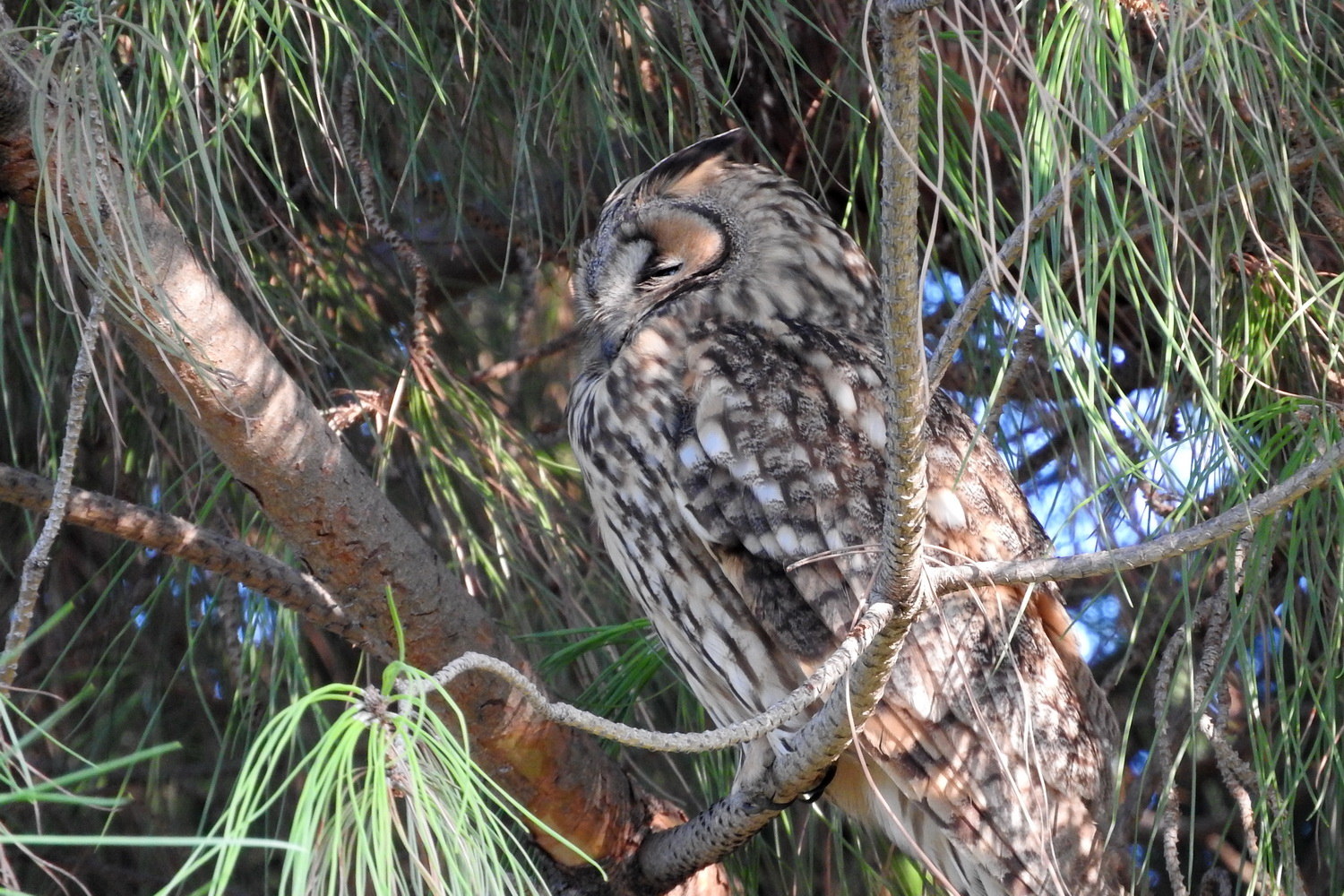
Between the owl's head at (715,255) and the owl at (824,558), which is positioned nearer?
the owl at (824,558)

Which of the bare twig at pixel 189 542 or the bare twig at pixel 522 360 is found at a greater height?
the bare twig at pixel 189 542

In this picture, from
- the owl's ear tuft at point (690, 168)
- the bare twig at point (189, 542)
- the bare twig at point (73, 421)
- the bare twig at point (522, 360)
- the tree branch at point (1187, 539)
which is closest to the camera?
the tree branch at point (1187, 539)

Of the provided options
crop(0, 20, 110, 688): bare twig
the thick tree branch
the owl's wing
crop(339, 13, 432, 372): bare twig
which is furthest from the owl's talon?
crop(0, 20, 110, 688): bare twig

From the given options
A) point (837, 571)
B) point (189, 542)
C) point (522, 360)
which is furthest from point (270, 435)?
point (522, 360)

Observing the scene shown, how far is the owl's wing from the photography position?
5.53 feet

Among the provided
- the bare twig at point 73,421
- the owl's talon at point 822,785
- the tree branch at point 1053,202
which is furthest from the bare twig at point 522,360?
the tree branch at point 1053,202

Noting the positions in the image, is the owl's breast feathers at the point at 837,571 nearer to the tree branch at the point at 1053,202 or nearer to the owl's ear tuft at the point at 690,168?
the owl's ear tuft at the point at 690,168

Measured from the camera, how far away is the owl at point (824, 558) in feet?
5.55

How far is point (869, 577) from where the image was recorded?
1686 millimetres

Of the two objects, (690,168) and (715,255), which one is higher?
(690,168)

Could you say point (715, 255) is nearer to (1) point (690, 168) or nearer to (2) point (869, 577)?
(1) point (690, 168)

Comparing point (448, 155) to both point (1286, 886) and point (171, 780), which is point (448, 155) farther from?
point (1286, 886)

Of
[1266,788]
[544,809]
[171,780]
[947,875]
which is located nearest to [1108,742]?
[947,875]

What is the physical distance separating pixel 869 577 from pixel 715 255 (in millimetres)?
568
